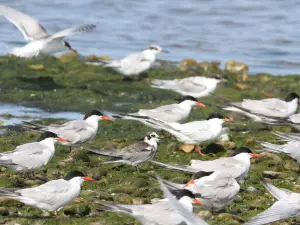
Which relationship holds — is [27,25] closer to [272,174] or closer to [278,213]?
[272,174]

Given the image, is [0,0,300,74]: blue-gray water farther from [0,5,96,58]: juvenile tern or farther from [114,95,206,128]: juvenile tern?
[114,95,206,128]: juvenile tern

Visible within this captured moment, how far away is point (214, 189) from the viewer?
6.57 meters

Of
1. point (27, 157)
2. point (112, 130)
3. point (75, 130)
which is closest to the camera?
point (27, 157)

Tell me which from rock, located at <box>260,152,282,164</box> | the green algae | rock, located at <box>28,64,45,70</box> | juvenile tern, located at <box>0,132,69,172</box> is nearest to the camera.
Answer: the green algae

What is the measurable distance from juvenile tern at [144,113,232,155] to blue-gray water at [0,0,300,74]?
6211 mm

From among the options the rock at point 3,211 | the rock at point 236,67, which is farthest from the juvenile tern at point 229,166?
the rock at point 236,67

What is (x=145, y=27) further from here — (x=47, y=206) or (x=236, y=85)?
(x=47, y=206)

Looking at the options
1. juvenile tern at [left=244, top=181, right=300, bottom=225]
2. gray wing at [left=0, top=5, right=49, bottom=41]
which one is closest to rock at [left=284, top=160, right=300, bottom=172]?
juvenile tern at [left=244, top=181, right=300, bottom=225]

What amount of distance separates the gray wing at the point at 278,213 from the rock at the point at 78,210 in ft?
4.66

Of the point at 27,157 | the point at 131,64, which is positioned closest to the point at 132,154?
the point at 27,157

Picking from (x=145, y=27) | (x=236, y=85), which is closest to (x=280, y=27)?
(x=145, y=27)

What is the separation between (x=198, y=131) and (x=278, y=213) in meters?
3.20

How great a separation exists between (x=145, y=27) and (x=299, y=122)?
35.5 feet

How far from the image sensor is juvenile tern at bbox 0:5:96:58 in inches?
520
